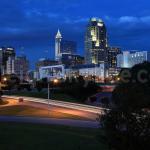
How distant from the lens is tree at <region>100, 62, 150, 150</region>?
15.1 m

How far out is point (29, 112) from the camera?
6256 cm

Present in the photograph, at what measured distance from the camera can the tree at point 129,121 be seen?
15.1 m

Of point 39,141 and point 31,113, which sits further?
point 31,113

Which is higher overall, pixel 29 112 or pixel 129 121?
pixel 129 121

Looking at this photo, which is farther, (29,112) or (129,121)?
(29,112)

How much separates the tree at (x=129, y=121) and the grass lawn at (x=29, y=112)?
3920cm

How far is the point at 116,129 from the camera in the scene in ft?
50.7

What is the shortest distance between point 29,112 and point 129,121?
47.8 metres

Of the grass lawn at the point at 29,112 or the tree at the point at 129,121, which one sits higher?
the tree at the point at 129,121

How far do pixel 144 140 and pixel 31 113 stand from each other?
46.9m

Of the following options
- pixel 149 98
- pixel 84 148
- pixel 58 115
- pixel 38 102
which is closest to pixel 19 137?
pixel 84 148

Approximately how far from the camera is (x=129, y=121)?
15375 mm

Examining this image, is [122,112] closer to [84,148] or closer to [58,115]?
[84,148]

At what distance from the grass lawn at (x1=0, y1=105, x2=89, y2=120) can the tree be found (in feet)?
129
